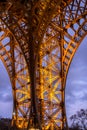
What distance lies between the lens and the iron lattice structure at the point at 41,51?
31.4m

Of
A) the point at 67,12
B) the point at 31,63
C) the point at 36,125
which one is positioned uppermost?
the point at 67,12

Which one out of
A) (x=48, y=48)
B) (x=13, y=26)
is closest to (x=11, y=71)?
(x=48, y=48)

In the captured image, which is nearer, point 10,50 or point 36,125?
point 36,125

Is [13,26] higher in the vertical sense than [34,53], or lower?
higher

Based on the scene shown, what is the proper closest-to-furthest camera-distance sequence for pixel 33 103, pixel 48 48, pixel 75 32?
pixel 33 103, pixel 75 32, pixel 48 48

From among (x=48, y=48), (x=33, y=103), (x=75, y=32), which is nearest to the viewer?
(x=33, y=103)

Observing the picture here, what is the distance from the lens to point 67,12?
115 ft

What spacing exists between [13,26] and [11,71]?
6.18 metres

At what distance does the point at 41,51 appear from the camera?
117ft

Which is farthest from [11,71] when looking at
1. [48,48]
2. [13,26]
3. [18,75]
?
[13,26]

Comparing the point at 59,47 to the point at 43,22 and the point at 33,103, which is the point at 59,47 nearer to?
the point at 43,22

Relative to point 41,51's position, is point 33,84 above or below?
below

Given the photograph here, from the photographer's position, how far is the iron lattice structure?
31.4 meters

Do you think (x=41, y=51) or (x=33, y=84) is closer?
(x=33, y=84)
